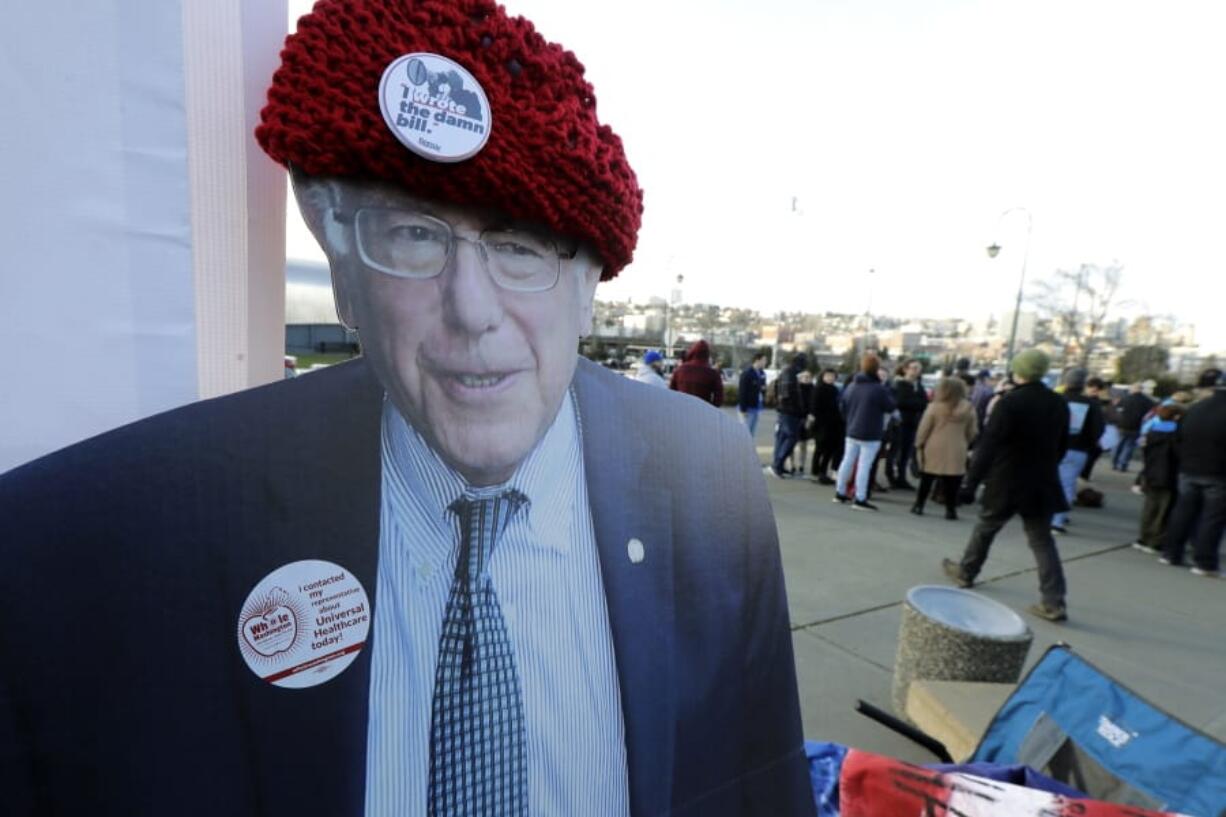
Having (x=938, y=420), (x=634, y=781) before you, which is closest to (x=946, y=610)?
(x=634, y=781)

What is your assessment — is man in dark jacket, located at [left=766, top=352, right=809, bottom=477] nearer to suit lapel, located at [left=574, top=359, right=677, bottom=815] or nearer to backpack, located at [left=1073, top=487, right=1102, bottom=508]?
backpack, located at [left=1073, top=487, right=1102, bottom=508]

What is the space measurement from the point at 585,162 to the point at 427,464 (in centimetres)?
47

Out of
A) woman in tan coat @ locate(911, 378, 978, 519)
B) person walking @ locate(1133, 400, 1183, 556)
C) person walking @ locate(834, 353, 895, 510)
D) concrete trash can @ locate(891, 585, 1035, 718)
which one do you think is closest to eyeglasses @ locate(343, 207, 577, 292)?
concrete trash can @ locate(891, 585, 1035, 718)

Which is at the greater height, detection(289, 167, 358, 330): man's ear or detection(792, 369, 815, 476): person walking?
detection(289, 167, 358, 330): man's ear

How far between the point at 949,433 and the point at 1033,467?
209 centimetres

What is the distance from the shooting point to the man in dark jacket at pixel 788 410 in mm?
6812

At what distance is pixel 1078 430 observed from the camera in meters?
6.48

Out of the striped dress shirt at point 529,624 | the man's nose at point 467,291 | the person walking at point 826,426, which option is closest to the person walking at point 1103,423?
the person walking at point 826,426

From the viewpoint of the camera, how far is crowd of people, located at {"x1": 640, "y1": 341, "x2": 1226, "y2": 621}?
402 cm

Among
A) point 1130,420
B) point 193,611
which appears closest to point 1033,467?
point 193,611

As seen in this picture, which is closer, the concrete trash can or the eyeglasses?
the eyeglasses

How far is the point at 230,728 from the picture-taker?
0.76 meters

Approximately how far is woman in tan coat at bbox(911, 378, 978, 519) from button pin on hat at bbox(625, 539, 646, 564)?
19.2ft

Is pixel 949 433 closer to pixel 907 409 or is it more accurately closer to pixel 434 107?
pixel 907 409
